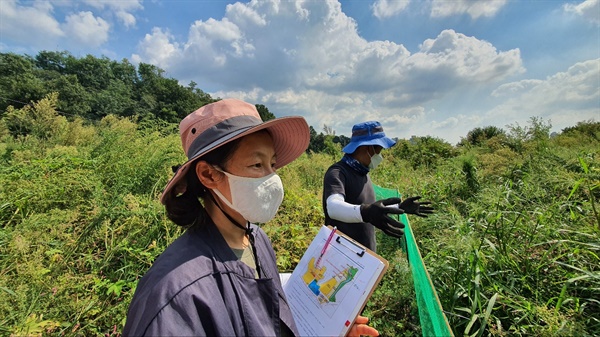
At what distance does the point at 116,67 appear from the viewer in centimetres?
5966

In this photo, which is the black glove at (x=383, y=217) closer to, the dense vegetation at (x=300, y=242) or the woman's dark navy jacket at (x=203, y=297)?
the woman's dark navy jacket at (x=203, y=297)

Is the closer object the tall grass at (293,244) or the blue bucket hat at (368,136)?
the tall grass at (293,244)

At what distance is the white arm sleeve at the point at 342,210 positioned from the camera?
6.18 ft

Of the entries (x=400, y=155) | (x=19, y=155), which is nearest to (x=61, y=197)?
(x=19, y=155)

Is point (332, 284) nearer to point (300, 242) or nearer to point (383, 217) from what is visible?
point (383, 217)

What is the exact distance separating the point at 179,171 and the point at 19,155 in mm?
5557

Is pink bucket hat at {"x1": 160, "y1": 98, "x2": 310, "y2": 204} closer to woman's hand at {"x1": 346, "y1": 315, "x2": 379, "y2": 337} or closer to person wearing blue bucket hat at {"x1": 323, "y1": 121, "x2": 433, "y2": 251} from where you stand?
person wearing blue bucket hat at {"x1": 323, "y1": 121, "x2": 433, "y2": 251}

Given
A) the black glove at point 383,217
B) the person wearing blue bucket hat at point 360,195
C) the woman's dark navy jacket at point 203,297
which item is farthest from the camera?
the person wearing blue bucket hat at point 360,195

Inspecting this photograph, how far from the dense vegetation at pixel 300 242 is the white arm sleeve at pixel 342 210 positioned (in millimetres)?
1280

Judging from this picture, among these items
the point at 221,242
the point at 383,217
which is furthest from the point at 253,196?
the point at 383,217

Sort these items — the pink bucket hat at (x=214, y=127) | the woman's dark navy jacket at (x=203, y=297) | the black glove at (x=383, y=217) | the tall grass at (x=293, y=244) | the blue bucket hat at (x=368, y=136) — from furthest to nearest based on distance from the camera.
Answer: the blue bucket hat at (x=368, y=136), the tall grass at (x=293, y=244), the black glove at (x=383, y=217), the pink bucket hat at (x=214, y=127), the woman's dark navy jacket at (x=203, y=297)

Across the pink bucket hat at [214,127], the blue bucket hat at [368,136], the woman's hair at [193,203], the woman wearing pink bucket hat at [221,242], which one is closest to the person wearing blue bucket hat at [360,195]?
the blue bucket hat at [368,136]

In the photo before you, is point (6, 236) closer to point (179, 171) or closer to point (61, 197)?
point (61, 197)

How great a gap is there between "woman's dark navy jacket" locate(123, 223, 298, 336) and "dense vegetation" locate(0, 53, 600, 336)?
6.17 ft
